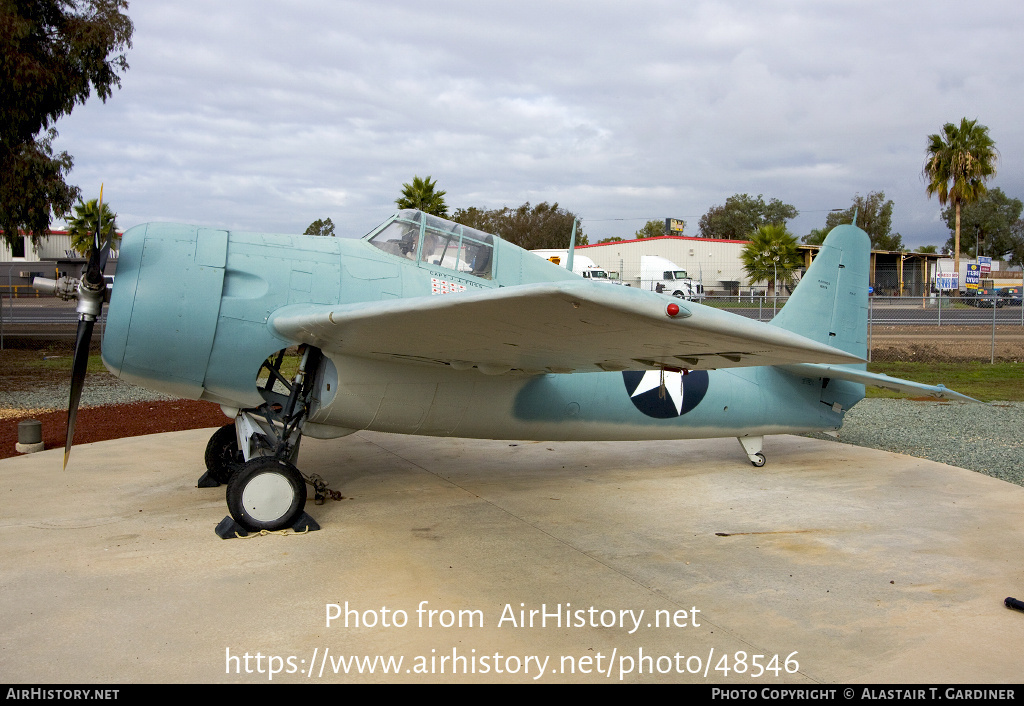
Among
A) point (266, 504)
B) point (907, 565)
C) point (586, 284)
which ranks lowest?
point (907, 565)

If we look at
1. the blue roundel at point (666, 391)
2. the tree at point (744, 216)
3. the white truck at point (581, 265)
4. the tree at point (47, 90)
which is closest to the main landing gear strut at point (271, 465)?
the blue roundel at point (666, 391)

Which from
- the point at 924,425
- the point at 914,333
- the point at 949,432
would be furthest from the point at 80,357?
the point at 914,333

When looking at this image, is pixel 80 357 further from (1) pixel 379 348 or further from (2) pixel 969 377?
(2) pixel 969 377

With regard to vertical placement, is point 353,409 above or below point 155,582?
above

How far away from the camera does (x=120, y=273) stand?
4.93m

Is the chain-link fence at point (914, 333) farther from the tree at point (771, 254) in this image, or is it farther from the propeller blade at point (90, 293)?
the propeller blade at point (90, 293)

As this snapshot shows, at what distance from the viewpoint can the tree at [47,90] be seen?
1545 cm

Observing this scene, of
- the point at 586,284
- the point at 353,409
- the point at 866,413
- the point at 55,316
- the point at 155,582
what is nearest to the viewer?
the point at 586,284

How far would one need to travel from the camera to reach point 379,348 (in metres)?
4.96

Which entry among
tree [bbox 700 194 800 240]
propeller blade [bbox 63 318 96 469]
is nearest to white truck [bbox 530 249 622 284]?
propeller blade [bbox 63 318 96 469]

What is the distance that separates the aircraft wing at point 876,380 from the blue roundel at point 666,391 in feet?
3.87

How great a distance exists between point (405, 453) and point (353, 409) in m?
2.66

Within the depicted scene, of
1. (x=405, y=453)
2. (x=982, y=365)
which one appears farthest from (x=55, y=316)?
(x=982, y=365)
